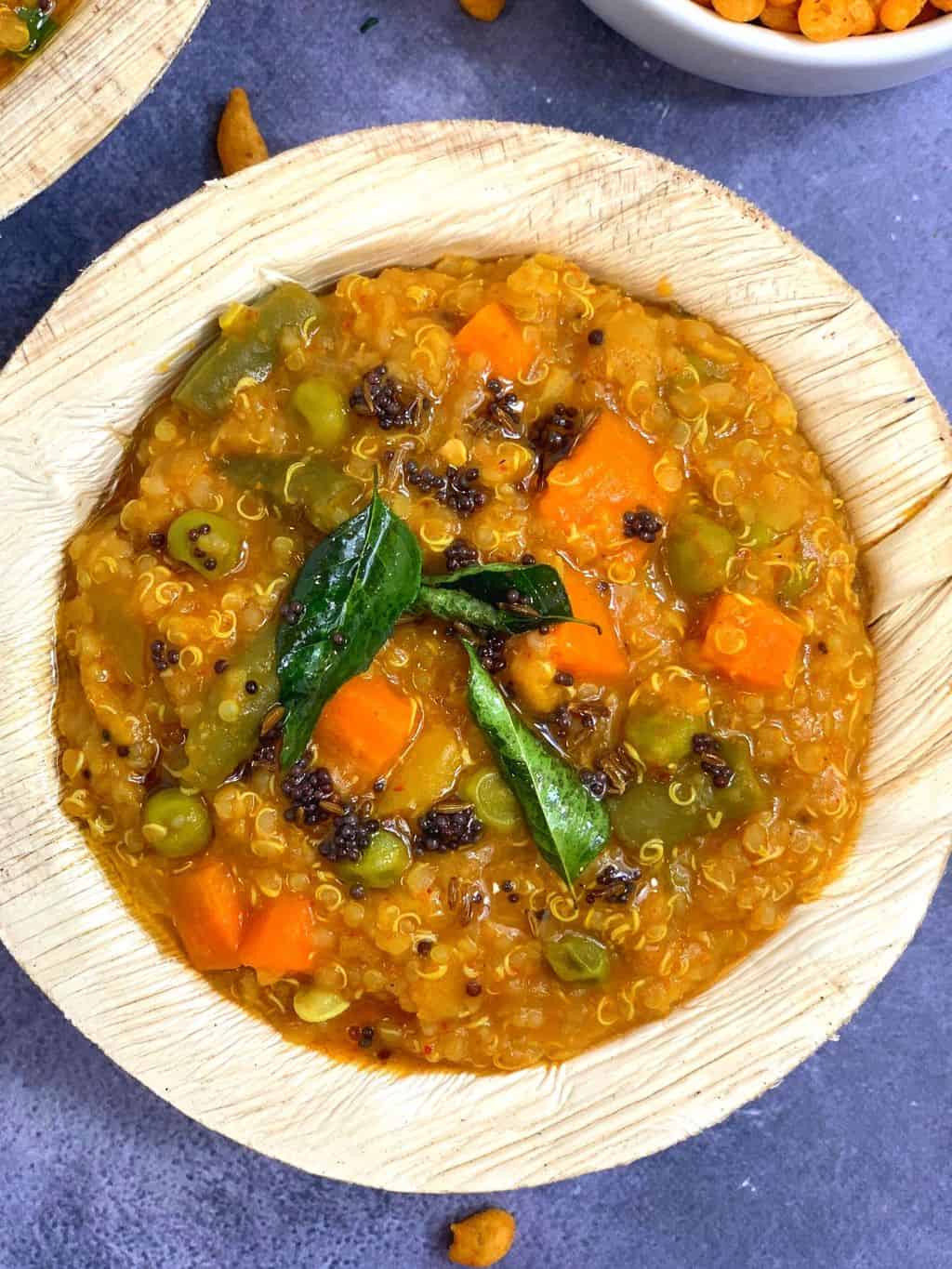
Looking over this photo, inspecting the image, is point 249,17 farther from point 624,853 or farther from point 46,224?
point 624,853

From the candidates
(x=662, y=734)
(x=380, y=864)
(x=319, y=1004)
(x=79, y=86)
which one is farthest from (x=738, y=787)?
(x=79, y=86)

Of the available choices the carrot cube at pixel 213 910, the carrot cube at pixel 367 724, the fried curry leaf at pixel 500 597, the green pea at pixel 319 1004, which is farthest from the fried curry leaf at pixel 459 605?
the green pea at pixel 319 1004

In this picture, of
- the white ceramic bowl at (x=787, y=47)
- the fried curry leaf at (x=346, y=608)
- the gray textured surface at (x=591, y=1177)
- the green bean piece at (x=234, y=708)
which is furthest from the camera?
→ the gray textured surface at (x=591, y=1177)

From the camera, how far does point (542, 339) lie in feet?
9.72

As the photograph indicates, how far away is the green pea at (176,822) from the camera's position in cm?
292

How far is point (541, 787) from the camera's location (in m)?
2.80

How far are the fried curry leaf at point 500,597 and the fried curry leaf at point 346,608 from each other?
8 cm

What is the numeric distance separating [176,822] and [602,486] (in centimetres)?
129

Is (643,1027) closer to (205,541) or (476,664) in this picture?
(476,664)

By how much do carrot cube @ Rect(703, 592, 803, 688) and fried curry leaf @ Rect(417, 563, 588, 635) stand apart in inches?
15.2

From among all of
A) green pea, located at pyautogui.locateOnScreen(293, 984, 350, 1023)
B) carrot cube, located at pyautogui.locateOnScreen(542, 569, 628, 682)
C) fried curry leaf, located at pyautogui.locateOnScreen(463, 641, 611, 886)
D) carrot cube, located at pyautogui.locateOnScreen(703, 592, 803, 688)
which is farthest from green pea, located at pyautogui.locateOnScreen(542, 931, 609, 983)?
carrot cube, located at pyautogui.locateOnScreen(703, 592, 803, 688)

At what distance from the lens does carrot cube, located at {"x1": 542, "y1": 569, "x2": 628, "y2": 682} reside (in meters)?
2.87

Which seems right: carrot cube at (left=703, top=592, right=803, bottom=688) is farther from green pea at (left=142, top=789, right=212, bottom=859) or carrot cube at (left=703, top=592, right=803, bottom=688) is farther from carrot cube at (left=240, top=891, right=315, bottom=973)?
green pea at (left=142, top=789, right=212, bottom=859)

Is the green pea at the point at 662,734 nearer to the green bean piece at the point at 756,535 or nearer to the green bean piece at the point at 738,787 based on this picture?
the green bean piece at the point at 738,787
